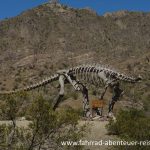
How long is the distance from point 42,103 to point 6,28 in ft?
293

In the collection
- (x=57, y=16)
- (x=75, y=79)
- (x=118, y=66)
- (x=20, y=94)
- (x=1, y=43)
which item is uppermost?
(x=57, y=16)

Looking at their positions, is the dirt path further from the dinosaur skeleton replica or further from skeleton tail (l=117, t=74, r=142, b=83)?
skeleton tail (l=117, t=74, r=142, b=83)

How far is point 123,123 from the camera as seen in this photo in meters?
19.0

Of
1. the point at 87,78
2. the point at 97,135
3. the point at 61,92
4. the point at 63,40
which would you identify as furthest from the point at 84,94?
the point at 63,40

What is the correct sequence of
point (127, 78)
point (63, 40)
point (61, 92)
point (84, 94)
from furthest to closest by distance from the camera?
point (63, 40), point (61, 92), point (84, 94), point (127, 78)

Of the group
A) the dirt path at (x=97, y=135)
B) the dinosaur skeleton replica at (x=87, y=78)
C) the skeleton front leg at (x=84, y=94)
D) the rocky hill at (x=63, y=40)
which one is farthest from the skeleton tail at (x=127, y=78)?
the rocky hill at (x=63, y=40)

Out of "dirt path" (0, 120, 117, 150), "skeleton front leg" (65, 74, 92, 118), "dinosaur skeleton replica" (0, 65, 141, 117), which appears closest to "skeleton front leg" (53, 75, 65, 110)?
"dinosaur skeleton replica" (0, 65, 141, 117)

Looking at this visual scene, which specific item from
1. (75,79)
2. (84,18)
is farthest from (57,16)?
(75,79)

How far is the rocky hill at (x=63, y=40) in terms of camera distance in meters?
83.8

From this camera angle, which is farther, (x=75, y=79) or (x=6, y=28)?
(x=6, y=28)

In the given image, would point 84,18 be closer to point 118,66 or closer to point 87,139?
point 118,66

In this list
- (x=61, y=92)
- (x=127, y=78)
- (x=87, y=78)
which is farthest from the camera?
(x=61, y=92)

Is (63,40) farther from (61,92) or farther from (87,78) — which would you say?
(87,78)

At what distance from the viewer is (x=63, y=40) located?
9494cm
